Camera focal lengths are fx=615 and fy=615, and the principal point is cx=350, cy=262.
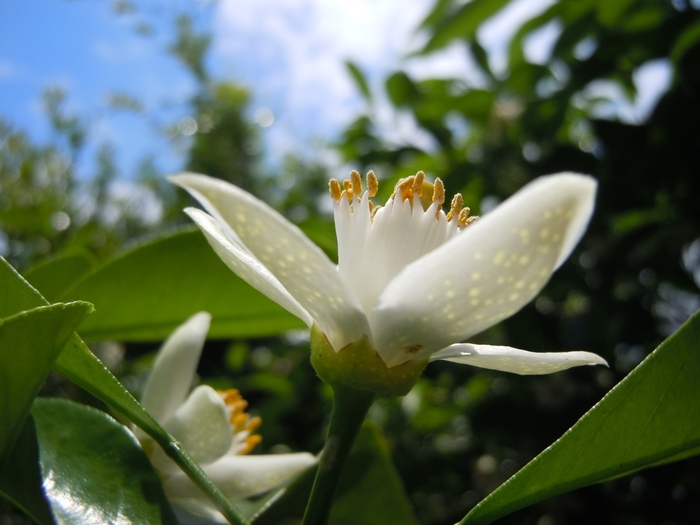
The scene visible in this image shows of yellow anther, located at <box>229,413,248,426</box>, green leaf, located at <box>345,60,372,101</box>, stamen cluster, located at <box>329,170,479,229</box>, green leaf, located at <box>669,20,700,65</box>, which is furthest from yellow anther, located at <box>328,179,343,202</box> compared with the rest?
green leaf, located at <box>345,60,372,101</box>

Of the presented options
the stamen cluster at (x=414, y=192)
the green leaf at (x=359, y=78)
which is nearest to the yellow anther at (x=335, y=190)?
the stamen cluster at (x=414, y=192)

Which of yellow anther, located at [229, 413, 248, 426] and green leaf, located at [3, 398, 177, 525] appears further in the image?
yellow anther, located at [229, 413, 248, 426]

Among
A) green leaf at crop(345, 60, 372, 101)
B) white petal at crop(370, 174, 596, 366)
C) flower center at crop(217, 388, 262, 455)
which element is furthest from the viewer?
green leaf at crop(345, 60, 372, 101)

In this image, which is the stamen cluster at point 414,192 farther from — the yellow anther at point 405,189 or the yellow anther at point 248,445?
the yellow anther at point 248,445

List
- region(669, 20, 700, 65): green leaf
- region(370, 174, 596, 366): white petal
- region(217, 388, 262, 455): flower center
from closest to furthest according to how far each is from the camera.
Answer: region(370, 174, 596, 366): white petal < region(217, 388, 262, 455): flower center < region(669, 20, 700, 65): green leaf

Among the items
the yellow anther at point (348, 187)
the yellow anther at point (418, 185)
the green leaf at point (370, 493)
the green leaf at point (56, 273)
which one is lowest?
the green leaf at point (370, 493)

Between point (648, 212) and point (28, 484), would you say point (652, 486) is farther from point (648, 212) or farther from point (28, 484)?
point (28, 484)

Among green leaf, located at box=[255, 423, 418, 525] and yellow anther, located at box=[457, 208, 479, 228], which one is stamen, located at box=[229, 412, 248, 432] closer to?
green leaf, located at box=[255, 423, 418, 525]
